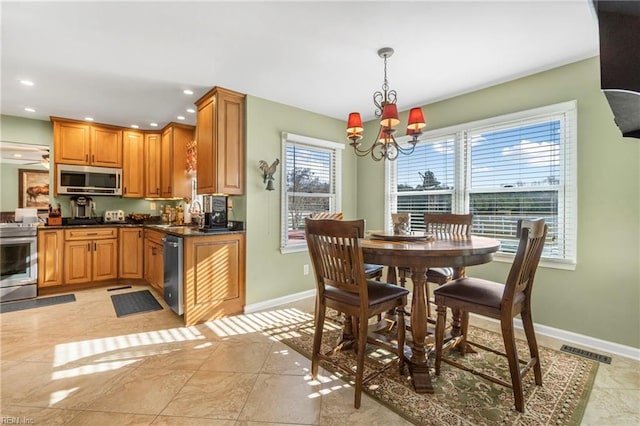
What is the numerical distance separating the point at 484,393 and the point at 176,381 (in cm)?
201

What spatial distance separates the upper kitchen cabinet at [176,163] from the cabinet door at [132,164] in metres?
0.46

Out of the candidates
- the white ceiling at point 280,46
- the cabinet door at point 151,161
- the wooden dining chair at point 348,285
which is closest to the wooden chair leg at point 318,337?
the wooden dining chair at point 348,285

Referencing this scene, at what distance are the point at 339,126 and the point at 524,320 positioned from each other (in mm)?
3274

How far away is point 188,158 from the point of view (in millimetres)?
4395

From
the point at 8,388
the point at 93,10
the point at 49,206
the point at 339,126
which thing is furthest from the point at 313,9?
the point at 49,206

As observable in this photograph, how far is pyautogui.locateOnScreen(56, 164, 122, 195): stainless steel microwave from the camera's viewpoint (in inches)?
164

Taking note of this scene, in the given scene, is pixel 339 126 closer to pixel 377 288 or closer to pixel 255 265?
pixel 255 265

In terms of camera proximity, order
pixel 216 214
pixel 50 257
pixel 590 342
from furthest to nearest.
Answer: pixel 50 257 → pixel 216 214 → pixel 590 342

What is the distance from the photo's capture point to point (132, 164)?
4.66 meters

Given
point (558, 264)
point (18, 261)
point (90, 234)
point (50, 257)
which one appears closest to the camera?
point (558, 264)

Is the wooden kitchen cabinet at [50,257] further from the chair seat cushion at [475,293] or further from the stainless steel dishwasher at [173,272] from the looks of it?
the chair seat cushion at [475,293]

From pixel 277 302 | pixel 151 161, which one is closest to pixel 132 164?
pixel 151 161

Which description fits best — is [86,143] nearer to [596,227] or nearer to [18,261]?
[18,261]

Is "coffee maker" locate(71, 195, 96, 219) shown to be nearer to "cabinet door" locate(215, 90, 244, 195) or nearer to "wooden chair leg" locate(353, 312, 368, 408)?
"cabinet door" locate(215, 90, 244, 195)
